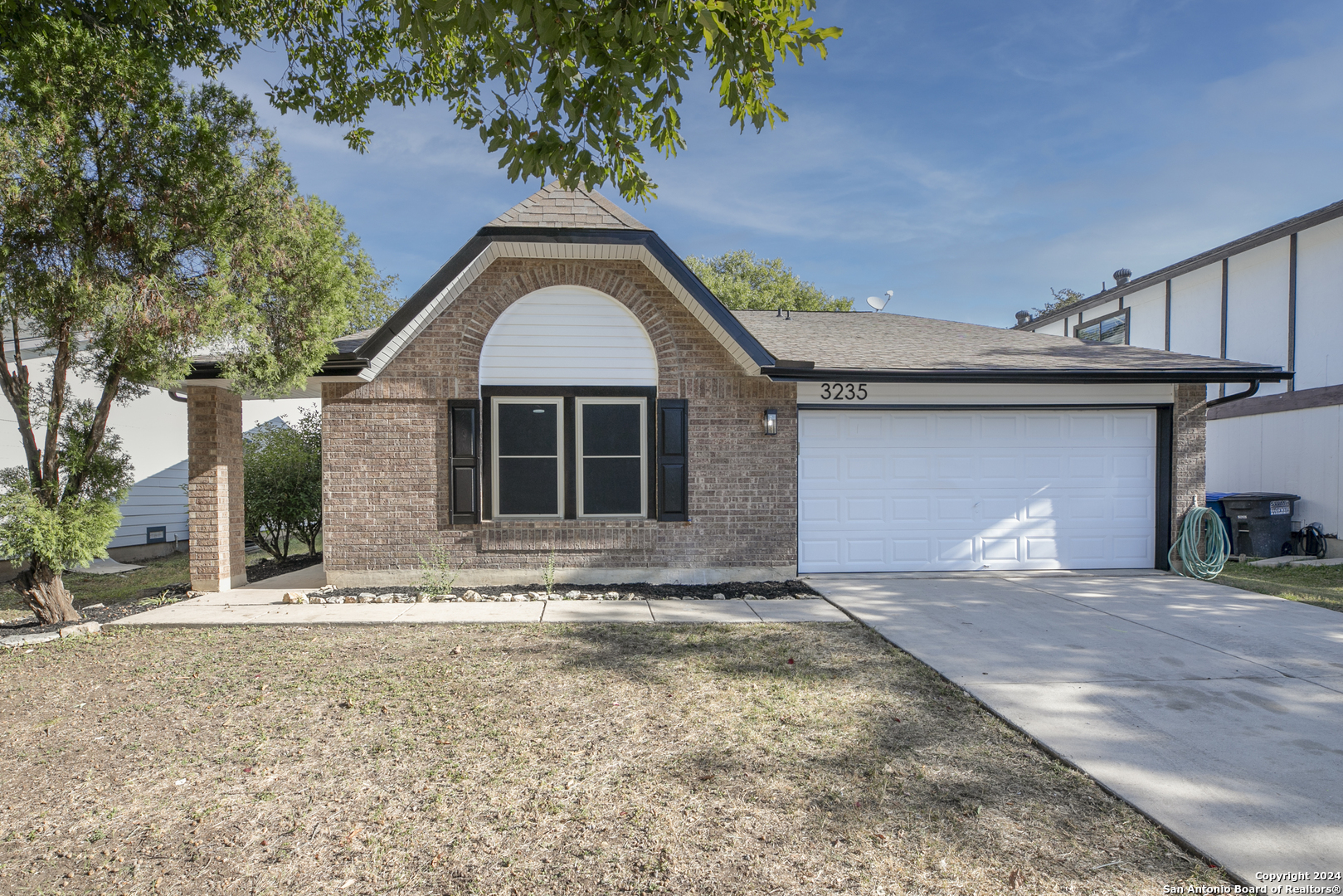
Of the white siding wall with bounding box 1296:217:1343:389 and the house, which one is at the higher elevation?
the white siding wall with bounding box 1296:217:1343:389

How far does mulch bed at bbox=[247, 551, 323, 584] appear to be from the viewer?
9.61 meters

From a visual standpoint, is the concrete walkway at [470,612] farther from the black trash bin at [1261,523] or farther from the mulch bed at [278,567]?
the black trash bin at [1261,523]

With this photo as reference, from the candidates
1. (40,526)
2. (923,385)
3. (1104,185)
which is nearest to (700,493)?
(923,385)

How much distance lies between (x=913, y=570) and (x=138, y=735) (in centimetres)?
821

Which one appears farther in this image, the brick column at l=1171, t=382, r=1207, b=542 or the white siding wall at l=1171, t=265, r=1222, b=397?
the white siding wall at l=1171, t=265, r=1222, b=397

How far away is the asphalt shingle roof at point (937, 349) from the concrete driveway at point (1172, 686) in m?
2.81

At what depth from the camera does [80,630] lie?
6219 millimetres

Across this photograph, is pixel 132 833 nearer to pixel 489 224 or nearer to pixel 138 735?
pixel 138 735

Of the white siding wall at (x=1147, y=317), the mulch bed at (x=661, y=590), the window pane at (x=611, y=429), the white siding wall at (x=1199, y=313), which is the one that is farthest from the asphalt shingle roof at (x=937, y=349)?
the white siding wall at (x=1147, y=317)

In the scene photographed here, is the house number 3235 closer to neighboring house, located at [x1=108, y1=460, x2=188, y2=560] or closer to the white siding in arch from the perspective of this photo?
the white siding in arch

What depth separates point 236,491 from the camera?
28.0 feet

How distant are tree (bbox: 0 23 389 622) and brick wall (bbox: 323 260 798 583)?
1468 millimetres

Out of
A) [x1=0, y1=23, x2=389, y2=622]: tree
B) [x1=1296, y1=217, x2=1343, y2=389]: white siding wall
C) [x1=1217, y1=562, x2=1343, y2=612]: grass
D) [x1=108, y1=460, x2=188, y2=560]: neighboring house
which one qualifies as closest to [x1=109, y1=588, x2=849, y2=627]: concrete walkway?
[x1=0, y1=23, x2=389, y2=622]: tree

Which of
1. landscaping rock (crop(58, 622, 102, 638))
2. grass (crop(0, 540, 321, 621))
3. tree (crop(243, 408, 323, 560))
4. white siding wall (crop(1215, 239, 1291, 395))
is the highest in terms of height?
white siding wall (crop(1215, 239, 1291, 395))
